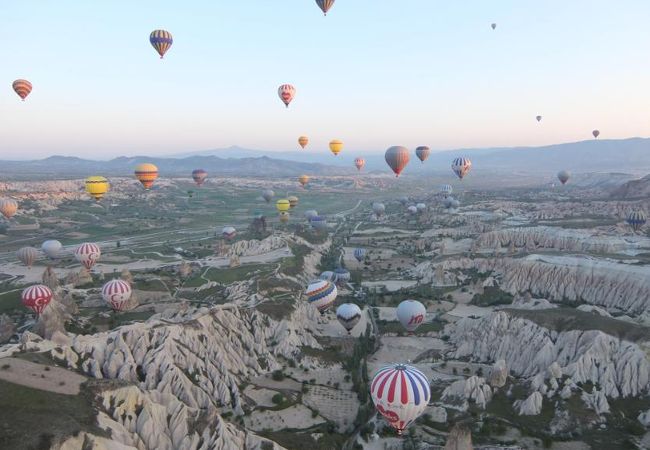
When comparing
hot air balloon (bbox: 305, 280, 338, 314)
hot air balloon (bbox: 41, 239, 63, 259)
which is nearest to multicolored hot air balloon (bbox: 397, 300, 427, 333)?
hot air balloon (bbox: 305, 280, 338, 314)

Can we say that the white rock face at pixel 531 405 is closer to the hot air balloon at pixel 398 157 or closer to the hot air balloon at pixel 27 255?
the hot air balloon at pixel 398 157

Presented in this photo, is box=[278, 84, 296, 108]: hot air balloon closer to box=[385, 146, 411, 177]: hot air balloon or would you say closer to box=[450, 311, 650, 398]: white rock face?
box=[385, 146, 411, 177]: hot air balloon

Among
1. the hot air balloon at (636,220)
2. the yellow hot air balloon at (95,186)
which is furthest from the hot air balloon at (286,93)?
the hot air balloon at (636,220)

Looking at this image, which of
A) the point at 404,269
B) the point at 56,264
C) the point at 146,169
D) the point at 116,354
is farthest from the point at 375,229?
the point at 116,354

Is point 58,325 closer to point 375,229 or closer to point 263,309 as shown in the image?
point 263,309

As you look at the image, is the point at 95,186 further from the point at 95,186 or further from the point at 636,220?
the point at 636,220
